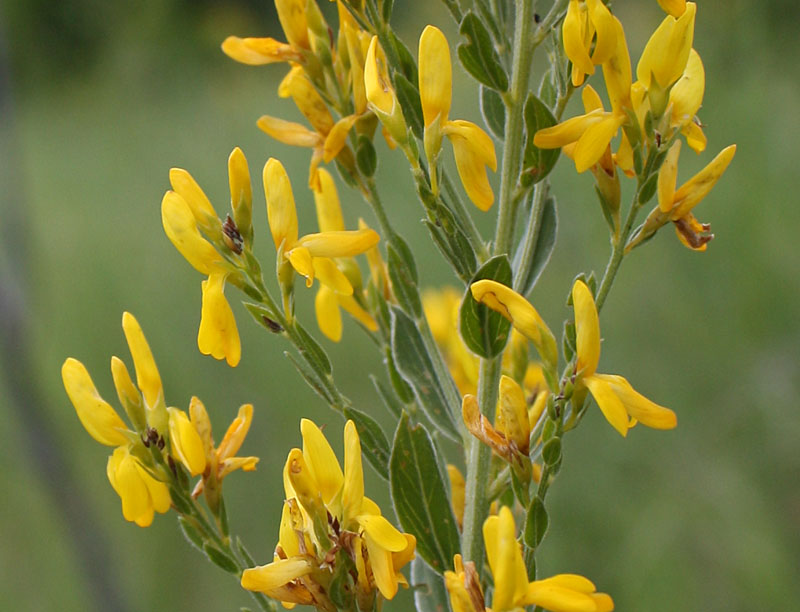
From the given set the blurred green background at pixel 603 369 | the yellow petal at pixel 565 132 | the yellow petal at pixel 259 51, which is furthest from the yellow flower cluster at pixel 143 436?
the blurred green background at pixel 603 369

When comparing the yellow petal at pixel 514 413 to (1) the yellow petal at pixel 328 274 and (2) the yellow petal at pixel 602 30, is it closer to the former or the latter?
(1) the yellow petal at pixel 328 274

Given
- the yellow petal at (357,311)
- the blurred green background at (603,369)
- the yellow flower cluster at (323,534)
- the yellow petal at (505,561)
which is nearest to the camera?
the yellow petal at (505,561)

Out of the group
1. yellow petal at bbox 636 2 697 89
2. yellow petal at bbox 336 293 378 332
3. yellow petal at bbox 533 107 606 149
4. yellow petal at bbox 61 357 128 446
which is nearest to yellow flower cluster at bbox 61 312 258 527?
yellow petal at bbox 61 357 128 446

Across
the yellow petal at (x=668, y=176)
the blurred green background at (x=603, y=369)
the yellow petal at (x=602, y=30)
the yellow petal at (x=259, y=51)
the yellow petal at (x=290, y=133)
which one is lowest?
the blurred green background at (x=603, y=369)

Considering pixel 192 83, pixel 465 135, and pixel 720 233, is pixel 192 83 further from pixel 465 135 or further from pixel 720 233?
pixel 465 135

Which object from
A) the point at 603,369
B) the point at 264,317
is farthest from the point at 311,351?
the point at 603,369
